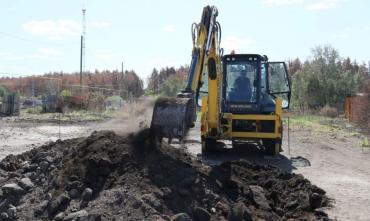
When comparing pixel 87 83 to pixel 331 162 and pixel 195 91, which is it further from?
pixel 195 91

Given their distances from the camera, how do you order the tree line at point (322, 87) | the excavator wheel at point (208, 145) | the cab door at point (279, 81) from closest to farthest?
the excavator wheel at point (208, 145)
the cab door at point (279, 81)
the tree line at point (322, 87)

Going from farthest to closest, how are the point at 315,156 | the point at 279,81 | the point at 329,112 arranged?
the point at 329,112 → the point at 315,156 → the point at 279,81

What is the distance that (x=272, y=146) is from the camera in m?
14.2

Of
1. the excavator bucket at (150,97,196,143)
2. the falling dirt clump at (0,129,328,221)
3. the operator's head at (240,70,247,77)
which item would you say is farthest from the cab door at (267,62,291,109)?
the excavator bucket at (150,97,196,143)

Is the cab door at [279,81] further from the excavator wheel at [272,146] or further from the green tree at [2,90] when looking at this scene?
the green tree at [2,90]

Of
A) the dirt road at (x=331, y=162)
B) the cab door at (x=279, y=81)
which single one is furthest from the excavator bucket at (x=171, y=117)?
the cab door at (x=279, y=81)

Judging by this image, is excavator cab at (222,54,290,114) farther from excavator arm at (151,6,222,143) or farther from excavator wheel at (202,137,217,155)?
excavator arm at (151,6,222,143)

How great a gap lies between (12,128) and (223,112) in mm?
12499

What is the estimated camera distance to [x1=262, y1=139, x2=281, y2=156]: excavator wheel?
14.0 metres

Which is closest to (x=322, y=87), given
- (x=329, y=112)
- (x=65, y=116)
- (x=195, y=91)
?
(x=329, y=112)

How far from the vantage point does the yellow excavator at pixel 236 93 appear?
12000 mm

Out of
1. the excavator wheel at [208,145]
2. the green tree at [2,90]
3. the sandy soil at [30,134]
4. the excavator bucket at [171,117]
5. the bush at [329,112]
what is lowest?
the sandy soil at [30,134]

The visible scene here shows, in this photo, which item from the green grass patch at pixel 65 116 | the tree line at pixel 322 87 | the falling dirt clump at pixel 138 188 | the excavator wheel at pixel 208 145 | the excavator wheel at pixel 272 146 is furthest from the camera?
the tree line at pixel 322 87

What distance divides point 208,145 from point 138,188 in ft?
23.1
